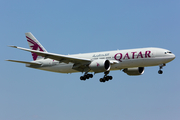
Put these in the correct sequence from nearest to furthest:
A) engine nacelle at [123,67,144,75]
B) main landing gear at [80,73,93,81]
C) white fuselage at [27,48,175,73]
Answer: white fuselage at [27,48,175,73] < main landing gear at [80,73,93,81] < engine nacelle at [123,67,144,75]

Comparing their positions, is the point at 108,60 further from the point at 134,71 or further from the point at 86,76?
the point at 134,71

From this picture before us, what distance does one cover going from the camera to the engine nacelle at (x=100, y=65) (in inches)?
1880

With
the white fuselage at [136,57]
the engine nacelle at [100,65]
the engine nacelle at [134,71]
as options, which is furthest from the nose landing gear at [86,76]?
the engine nacelle at [134,71]

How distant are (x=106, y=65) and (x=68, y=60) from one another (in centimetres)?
563

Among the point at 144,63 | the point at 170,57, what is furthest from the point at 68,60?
the point at 170,57

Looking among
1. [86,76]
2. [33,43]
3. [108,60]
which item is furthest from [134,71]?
[33,43]

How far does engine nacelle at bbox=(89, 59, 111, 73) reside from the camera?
4775cm

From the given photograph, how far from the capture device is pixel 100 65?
1881 inches

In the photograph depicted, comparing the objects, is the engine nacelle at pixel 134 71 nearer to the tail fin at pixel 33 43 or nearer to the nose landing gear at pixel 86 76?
the nose landing gear at pixel 86 76

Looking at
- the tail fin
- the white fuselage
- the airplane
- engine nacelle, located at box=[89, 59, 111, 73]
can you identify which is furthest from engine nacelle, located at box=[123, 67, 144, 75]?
→ the tail fin

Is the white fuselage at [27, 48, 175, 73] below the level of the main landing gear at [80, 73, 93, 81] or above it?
above

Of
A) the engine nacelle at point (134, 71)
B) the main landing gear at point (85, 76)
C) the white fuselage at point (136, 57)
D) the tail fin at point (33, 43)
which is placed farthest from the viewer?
the tail fin at point (33, 43)

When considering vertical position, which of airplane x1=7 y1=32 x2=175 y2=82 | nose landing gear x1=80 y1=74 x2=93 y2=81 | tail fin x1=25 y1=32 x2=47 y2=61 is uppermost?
tail fin x1=25 y1=32 x2=47 y2=61

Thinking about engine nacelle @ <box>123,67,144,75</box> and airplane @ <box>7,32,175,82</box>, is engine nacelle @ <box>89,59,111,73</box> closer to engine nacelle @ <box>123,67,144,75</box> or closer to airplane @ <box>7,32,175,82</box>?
airplane @ <box>7,32,175,82</box>
